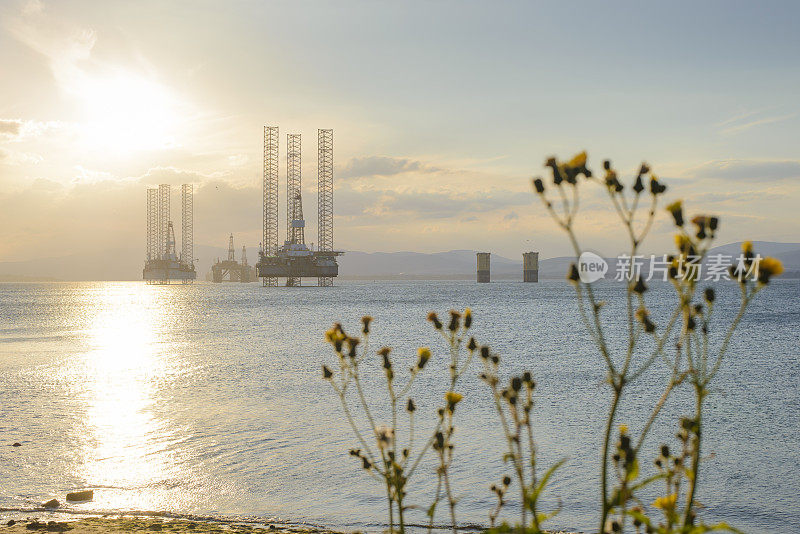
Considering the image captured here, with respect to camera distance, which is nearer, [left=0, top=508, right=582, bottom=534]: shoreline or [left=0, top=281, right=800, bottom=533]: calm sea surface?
[left=0, top=508, right=582, bottom=534]: shoreline

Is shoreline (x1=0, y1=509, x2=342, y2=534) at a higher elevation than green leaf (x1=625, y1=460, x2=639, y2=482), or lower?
lower

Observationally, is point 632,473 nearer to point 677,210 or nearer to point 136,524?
point 677,210

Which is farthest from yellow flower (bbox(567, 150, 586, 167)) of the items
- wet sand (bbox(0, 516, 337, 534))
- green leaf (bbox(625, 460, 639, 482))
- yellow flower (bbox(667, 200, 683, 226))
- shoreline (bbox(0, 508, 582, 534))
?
wet sand (bbox(0, 516, 337, 534))

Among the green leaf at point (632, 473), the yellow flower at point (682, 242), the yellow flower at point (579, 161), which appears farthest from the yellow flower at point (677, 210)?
the green leaf at point (632, 473)

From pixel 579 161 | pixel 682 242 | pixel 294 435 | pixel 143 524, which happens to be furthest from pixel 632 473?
pixel 294 435

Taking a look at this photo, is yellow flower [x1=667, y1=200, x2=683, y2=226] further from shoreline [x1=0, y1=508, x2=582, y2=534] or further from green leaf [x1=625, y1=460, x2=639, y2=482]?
shoreline [x1=0, y1=508, x2=582, y2=534]

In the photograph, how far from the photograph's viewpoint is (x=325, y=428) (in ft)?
48.0

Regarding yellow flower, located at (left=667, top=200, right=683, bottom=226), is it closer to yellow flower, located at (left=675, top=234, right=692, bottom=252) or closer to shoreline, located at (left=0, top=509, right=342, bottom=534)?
yellow flower, located at (left=675, top=234, right=692, bottom=252)

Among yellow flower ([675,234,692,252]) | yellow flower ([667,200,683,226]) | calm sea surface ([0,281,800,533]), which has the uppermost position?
yellow flower ([667,200,683,226])

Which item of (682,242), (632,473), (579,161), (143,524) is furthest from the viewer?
(143,524)

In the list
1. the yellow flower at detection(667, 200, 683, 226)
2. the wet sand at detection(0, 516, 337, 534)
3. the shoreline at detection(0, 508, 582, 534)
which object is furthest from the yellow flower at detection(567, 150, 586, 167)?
the wet sand at detection(0, 516, 337, 534)

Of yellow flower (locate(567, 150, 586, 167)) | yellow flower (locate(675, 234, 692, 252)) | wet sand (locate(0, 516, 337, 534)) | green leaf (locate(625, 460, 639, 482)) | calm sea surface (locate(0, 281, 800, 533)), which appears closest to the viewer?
yellow flower (locate(567, 150, 586, 167))

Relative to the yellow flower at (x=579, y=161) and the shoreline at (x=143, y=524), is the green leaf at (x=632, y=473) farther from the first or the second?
the shoreline at (x=143, y=524)

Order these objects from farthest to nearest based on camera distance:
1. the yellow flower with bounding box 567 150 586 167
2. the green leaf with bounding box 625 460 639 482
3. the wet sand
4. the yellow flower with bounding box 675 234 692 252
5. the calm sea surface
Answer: the calm sea surface
the wet sand
the green leaf with bounding box 625 460 639 482
the yellow flower with bounding box 675 234 692 252
the yellow flower with bounding box 567 150 586 167
